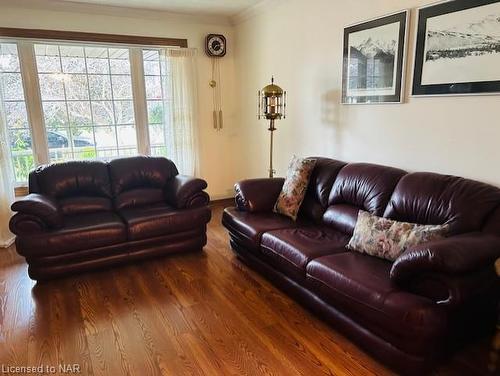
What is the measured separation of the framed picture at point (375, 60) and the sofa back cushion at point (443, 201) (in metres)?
0.74

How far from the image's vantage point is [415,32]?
2588mm

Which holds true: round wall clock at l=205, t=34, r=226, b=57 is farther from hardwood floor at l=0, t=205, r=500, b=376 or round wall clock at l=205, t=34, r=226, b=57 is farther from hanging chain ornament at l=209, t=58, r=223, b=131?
hardwood floor at l=0, t=205, r=500, b=376

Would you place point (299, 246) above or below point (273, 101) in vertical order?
below

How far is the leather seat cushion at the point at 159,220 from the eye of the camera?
10.3ft

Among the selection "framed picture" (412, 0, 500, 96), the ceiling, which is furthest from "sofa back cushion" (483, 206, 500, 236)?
the ceiling

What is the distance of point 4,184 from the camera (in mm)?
3678

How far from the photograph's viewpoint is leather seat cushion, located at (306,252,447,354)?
169 cm

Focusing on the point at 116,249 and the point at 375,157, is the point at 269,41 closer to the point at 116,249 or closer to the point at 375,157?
the point at 375,157

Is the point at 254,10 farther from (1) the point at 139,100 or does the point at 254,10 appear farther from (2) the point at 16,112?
(2) the point at 16,112

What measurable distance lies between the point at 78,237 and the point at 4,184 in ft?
4.75

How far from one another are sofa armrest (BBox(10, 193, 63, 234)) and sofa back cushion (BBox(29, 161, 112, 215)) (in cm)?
34

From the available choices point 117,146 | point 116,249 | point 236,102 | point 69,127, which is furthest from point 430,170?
point 69,127

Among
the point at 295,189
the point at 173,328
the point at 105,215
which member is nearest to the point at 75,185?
the point at 105,215

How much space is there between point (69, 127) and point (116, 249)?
77.3 inches
